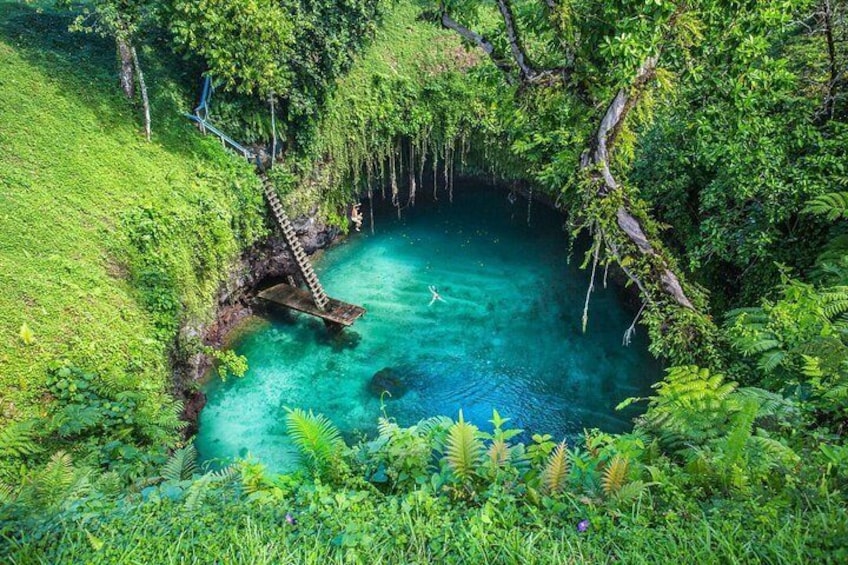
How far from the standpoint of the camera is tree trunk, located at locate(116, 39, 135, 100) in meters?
10.5

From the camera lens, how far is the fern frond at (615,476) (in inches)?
160

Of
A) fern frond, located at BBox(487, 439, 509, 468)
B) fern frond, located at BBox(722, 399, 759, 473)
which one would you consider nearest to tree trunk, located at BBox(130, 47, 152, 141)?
fern frond, located at BBox(487, 439, 509, 468)

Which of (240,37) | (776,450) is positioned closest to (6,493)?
(776,450)

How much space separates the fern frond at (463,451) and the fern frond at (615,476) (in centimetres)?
111

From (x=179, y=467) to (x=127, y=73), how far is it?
30.5ft

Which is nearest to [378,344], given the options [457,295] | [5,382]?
[457,295]

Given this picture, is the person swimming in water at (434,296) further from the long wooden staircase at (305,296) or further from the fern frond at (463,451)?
the fern frond at (463,451)

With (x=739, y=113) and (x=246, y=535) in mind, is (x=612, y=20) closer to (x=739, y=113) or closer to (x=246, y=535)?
(x=739, y=113)

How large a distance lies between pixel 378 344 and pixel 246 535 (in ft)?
25.9

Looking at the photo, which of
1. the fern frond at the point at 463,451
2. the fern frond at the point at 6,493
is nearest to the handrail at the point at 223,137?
the fern frond at the point at 6,493

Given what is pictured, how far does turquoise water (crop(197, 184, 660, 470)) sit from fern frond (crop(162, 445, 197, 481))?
2769mm

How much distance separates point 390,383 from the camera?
10766 mm

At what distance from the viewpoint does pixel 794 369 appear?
6.36 meters

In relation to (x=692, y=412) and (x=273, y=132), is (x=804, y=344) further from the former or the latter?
(x=273, y=132)
